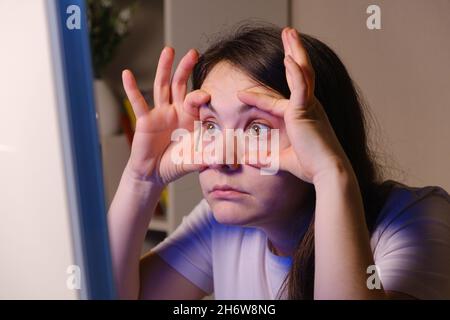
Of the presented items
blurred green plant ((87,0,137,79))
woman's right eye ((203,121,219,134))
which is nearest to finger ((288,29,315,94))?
woman's right eye ((203,121,219,134))

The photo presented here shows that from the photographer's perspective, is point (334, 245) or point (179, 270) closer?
point (334, 245)

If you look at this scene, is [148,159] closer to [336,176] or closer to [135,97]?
[135,97]

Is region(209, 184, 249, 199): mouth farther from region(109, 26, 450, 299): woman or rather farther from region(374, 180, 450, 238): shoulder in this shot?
region(374, 180, 450, 238): shoulder

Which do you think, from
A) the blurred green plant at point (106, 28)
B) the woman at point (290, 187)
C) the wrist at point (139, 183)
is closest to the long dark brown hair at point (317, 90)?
the woman at point (290, 187)

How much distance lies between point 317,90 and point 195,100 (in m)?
0.12

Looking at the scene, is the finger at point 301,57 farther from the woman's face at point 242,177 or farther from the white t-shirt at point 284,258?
the white t-shirt at point 284,258

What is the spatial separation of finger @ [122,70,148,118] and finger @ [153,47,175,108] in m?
0.01

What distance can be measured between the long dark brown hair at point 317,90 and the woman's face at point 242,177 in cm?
1

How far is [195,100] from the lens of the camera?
1.78 ft

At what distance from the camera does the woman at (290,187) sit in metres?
0.46

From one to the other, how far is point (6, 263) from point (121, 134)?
218 mm

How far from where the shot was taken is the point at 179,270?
0.66 meters
